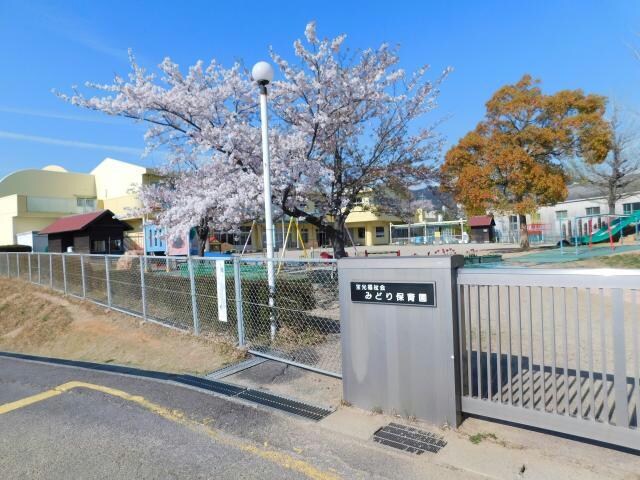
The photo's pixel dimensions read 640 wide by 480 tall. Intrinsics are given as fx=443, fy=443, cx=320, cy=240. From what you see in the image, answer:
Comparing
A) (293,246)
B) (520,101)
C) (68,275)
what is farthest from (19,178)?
(520,101)

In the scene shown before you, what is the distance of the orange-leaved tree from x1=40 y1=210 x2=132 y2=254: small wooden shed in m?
17.0

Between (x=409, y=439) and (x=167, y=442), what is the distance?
1.96 m

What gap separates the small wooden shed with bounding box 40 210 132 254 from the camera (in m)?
20.3

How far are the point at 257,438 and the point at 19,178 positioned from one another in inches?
1765

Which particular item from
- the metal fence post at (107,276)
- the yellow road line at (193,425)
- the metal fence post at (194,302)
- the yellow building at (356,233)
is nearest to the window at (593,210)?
the yellow building at (356,233)

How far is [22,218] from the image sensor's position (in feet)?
116

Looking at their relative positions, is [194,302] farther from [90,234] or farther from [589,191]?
[589,191]

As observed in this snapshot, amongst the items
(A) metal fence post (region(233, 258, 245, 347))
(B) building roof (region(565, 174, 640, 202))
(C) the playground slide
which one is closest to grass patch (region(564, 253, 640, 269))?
(C) the playground slide

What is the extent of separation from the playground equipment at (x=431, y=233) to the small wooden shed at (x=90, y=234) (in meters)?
32.2

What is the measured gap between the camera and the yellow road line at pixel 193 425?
3178 mm

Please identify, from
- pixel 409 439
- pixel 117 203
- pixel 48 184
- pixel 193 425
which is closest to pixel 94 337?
pixel 193 425

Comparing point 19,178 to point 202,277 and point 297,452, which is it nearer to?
point 202,277

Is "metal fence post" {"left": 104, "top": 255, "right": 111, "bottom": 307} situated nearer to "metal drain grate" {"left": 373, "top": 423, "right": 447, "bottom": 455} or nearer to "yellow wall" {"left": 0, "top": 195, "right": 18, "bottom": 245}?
"metal drain grate" {"left": 373, "top": 423, "right": 447, "bottom": 455}

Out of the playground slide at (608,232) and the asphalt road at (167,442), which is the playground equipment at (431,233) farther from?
the asphalt road at (167,442)
